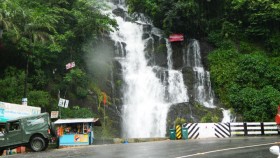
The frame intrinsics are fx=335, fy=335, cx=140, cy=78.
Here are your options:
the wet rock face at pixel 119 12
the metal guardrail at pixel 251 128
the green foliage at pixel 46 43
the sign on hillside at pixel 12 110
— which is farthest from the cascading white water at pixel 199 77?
the sign on hillside at pixel 12 110

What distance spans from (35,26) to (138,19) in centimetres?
1965

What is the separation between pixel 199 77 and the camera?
3378 centimetres

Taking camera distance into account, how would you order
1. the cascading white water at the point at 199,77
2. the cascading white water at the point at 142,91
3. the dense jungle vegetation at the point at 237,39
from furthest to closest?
the cascading white water at the point at 199,77 < the dense jungle vegetation at the point at 237,39 < the cascading white water at the point at 142,91

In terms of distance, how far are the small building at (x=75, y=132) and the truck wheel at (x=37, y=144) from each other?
7.20 ft

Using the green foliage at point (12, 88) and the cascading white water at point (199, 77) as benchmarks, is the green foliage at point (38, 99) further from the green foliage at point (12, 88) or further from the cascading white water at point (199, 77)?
the cascading white water at point (199, 77)

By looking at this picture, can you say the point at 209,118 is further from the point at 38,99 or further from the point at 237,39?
the point at 38,99

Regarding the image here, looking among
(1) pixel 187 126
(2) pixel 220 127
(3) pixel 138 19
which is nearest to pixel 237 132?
(2) pixel 220 127

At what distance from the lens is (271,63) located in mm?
33719

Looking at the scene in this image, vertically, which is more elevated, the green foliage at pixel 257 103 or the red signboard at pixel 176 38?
the red signboard at pixel 176 38

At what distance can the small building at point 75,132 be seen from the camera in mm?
21344

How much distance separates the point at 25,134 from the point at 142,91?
14.9m

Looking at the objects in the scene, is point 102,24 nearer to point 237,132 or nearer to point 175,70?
point 175,70

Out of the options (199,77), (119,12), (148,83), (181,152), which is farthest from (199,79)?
(181,152)

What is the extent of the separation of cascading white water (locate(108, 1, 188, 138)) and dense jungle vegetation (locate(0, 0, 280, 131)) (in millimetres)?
2922
